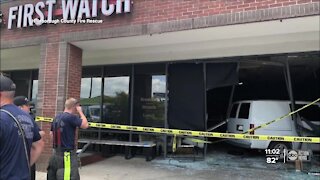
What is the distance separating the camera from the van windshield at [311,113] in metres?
10.9

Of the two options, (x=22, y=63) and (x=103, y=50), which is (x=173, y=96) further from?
(x=22, y=63)

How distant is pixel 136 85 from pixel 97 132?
2.03 meters

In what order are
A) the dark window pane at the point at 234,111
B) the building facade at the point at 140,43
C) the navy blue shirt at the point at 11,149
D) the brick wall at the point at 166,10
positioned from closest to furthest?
the navy blue shirt at the point at 11,149
the brick wall at the point at 166,10
the building facade at the point at 140,43
the dark window pane at the point at 234,111

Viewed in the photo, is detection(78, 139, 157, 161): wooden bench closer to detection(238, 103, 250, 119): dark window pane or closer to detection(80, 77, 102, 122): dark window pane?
detection(80, 77, 102, 122): dark window pane

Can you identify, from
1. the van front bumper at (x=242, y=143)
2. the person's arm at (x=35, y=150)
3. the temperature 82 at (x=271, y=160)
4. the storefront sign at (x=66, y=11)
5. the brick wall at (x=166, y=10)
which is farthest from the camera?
the van front bumper at (x=242, y=143)

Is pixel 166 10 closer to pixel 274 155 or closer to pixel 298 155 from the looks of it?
pixel 298 155

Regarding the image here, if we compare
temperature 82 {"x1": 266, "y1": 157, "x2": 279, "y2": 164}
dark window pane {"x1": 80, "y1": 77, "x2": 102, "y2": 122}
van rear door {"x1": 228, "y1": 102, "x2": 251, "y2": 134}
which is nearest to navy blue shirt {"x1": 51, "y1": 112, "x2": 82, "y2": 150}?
temperature 82 {"x1": 266, "y1": 157, "x2": 279, "y2": 164}

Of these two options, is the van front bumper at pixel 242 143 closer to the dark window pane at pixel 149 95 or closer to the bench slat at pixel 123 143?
the dark window pane at pixel 149 95

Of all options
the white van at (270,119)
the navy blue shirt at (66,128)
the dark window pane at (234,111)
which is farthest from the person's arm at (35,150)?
the dark window pane at (234,111)

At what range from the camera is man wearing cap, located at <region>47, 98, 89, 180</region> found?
18.6 ft

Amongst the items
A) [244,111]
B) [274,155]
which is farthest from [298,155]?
[244,111]

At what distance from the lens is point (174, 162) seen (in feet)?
32.8

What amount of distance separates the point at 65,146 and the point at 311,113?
823cm

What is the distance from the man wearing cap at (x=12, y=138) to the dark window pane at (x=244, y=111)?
8.43m
